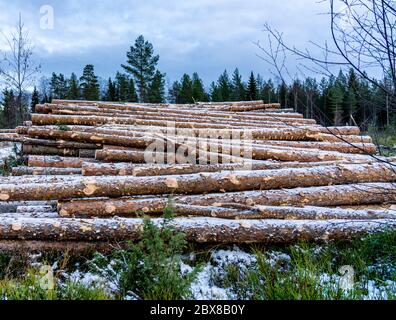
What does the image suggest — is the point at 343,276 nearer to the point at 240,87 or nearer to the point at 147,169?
the point at 147,169

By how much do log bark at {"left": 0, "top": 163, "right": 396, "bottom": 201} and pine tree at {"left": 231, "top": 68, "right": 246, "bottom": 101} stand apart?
129 ft

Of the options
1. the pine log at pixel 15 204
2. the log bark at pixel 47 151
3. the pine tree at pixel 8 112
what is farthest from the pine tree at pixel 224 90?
the pine log at pixel 15 204

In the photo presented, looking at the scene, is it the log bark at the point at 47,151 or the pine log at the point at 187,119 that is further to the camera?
the pine log at the point at 187,119

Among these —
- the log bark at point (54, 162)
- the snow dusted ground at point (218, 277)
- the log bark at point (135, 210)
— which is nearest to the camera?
the snow dusted ground at point (218, 277)

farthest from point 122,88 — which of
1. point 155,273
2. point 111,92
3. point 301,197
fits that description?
point 155,273

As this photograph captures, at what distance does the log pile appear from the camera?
3.35 metres

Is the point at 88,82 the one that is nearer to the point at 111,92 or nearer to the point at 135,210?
the point at 111,92

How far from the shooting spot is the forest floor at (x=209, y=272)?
248 cm

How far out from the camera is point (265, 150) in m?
5.42

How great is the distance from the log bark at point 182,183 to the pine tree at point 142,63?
3243cm

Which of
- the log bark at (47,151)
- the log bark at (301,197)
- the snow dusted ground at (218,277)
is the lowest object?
the snow dusted ground at (218,277)

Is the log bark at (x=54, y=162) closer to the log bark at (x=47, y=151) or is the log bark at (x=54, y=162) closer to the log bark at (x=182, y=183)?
the log bark at (x=47, y=151)

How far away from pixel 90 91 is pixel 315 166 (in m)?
37.1
